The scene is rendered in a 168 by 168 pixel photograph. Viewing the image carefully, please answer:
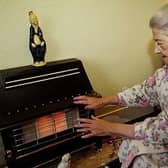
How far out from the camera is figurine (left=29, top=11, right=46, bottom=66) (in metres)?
1.57

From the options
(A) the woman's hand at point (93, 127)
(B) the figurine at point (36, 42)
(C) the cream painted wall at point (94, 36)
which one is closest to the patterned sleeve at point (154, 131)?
(A) the woman's hand at point (93, 127)

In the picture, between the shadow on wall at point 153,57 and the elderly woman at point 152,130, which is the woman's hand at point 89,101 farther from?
the shadow on wall at point 153,57

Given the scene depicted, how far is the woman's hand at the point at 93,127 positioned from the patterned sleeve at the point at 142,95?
279 mm

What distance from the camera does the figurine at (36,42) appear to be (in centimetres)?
157

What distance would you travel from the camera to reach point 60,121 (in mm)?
1579

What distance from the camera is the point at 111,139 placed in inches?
72.5

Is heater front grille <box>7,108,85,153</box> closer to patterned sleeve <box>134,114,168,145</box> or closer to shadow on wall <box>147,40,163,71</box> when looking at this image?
patterned sleeve <box>134,114,168,145</box>

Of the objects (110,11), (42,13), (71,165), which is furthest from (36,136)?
(110,11)

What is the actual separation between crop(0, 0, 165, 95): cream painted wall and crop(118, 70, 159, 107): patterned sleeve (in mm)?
480

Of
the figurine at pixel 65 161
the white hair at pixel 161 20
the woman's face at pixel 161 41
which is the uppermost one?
the white hair at pixel 161 20

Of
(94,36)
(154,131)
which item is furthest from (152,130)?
(94,36)

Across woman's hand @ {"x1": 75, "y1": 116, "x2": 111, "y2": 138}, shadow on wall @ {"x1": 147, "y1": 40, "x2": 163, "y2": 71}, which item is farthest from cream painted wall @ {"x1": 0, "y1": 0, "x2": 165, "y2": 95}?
woman's hand @ {"x1": 75, "y1": 116, "x2": 111, "y2": 138}

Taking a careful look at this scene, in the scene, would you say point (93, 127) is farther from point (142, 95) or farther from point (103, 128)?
point (142, 95)

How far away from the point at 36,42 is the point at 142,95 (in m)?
0.67
